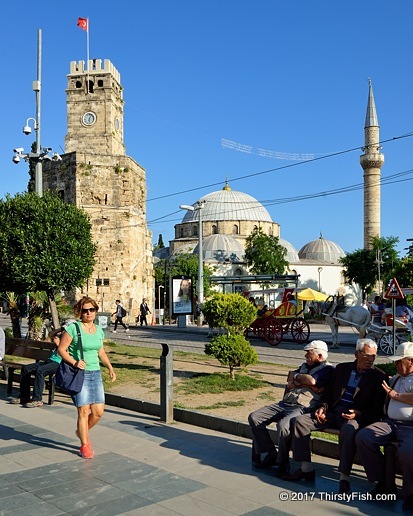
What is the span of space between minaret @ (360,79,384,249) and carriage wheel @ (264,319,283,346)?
38875 mm

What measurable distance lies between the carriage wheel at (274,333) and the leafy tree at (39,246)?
7782 mm

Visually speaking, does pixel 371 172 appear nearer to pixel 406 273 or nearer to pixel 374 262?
pixel 374 262

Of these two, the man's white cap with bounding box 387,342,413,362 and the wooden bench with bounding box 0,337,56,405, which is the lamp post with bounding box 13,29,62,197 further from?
the man's white cap with bounding box 387,342,413,362

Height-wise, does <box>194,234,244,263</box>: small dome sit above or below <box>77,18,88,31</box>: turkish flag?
below

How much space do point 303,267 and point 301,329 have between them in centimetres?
5363

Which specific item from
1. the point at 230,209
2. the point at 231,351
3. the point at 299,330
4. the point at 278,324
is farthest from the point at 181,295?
the point at 230,209

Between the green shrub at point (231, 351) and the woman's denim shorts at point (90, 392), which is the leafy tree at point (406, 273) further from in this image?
the woman's denim shorts at point (90, 392)

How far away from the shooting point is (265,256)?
59188 mm

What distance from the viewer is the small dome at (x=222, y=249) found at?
6488 centimetres

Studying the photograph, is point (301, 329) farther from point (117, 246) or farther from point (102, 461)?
point (117, 246)

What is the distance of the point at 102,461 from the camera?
18.2ft

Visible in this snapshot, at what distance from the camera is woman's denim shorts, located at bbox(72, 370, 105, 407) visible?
18.7ft

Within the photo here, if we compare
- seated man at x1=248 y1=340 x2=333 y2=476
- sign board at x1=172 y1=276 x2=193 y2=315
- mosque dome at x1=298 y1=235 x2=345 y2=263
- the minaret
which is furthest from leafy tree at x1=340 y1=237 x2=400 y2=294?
seated man at x1=248 y1=340 x2=333 y2=476

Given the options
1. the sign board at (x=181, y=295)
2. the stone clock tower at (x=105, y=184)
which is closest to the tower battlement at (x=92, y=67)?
the stone clock tower at (x=105, y=184)
